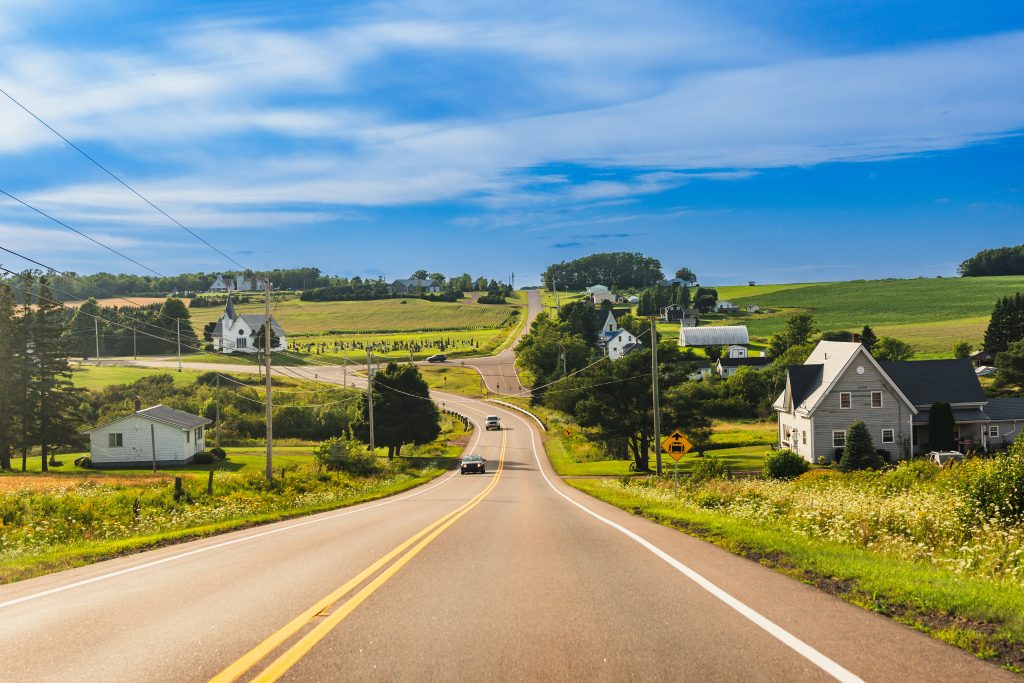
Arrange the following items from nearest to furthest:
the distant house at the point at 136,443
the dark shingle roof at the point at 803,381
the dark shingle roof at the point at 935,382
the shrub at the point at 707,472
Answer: the shrub at the point at 707,472, the dark shingle roof at the point at 803,381, the dark shingle roof at the point at 935,382, the distant house at the point at 136,443

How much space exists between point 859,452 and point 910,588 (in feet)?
134

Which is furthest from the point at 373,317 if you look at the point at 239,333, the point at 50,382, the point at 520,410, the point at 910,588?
the point at 910,588

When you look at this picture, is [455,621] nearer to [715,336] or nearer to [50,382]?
[50,382]

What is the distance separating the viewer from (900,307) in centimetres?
15125

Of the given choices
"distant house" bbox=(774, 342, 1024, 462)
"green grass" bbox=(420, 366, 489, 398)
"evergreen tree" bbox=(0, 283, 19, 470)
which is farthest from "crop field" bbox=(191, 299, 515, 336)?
"distant house" bbox=(774, 342, 1024, 462)

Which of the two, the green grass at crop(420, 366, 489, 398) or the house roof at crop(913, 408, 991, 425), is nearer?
the house roof at crop(913, 408, 991, 425)

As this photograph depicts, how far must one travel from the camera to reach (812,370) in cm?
5216

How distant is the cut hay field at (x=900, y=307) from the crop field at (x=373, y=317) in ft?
188

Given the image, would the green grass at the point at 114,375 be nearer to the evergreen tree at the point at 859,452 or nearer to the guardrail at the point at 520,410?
the guardrail at the point at 520,410

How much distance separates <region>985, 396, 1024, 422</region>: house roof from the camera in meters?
52.6

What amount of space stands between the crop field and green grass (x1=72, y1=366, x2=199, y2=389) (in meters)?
50.3

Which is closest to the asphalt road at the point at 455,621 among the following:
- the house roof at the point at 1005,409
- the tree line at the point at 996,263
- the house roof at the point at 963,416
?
the house roof at the point at 963,416

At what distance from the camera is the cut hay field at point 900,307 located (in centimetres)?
11788

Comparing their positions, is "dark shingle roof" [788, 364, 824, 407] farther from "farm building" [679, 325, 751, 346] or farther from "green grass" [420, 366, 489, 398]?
"farm building" [679, 325, 751, 346]
